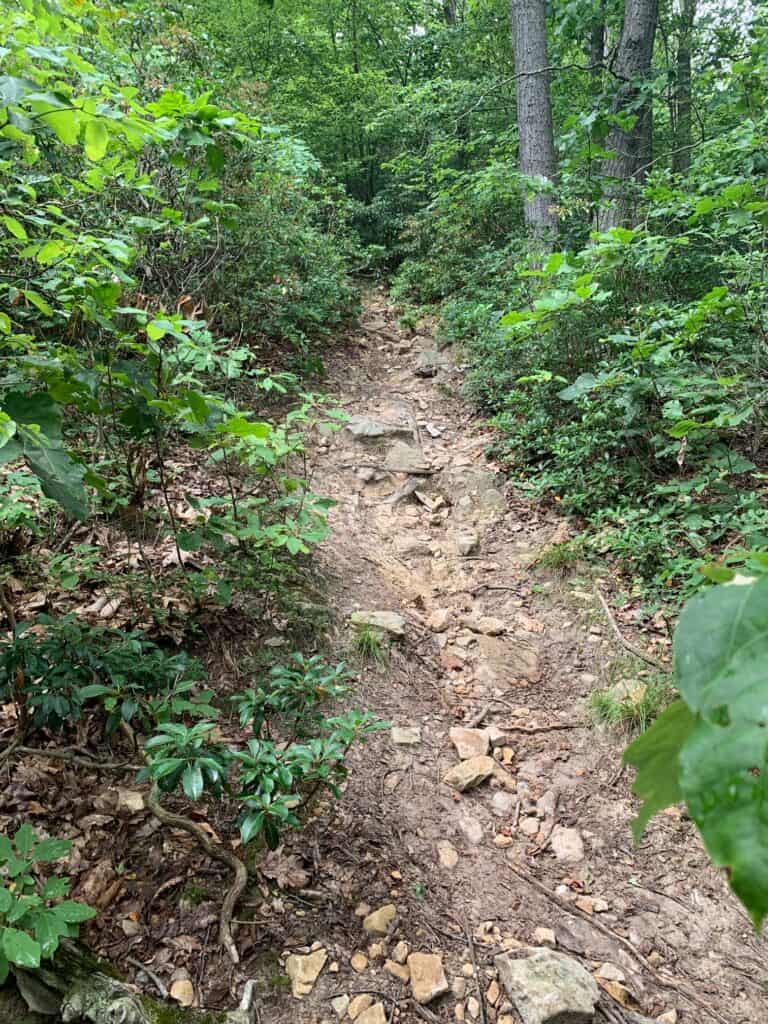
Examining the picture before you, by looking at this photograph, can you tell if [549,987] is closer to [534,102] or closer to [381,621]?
[381,621]

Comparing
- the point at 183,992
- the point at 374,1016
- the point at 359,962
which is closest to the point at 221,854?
the point at 183,992

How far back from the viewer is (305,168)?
6.83 metres

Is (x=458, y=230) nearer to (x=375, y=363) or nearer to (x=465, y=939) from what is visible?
(x=375, y=363)

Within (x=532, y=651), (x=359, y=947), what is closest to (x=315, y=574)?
(x=532, y=651)

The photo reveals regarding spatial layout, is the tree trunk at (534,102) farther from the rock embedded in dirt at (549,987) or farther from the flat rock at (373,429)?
the rock embedded in dirt at (549,987)

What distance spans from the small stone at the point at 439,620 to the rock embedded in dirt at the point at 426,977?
2.08 metres

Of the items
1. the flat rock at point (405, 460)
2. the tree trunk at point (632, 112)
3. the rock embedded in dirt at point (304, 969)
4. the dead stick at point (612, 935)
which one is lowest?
the dead stick at point (612, 935)

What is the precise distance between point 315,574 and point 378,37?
12925 millimetres

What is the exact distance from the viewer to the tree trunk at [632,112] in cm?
549

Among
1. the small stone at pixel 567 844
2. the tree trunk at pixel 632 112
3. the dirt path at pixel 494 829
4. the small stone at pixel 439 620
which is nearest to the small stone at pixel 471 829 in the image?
the dirt path at pixel 494 829

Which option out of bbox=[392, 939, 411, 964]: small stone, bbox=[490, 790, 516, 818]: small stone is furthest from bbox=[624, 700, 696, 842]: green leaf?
bbox=[490, 790, 516, 818]: small stone

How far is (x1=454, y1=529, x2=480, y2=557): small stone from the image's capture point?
487 cm

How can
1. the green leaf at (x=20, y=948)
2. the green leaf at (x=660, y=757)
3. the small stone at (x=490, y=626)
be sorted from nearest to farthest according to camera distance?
1. the green leaf at (x=660, y=757)
2. the green leaf at (x=20, y=948)
3. the small stone at (x=490, y=626)

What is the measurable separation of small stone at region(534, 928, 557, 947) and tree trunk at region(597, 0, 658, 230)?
5319mm
